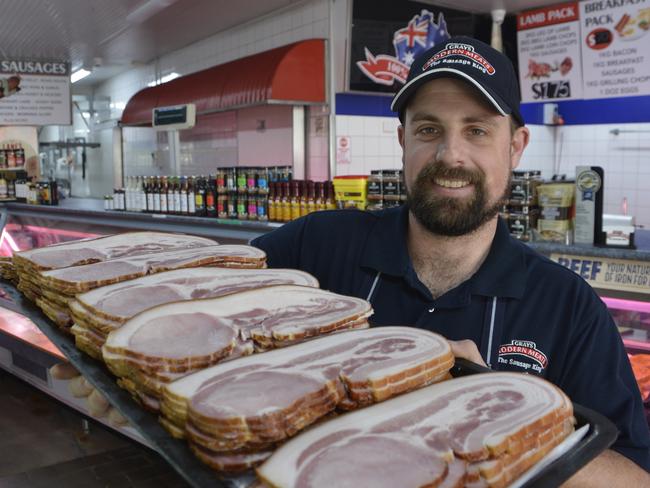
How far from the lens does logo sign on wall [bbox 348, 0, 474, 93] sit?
6.17m

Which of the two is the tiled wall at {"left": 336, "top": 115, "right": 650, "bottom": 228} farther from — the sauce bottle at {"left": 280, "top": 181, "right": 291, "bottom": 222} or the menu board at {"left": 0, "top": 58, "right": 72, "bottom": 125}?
the menu board at {"left": 0, "top": 58, "right": 72, "bottom": 125}

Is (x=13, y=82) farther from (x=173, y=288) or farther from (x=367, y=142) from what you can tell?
(x=173, y=288)

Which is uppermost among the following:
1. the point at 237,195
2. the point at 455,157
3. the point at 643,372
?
the point at 455,157

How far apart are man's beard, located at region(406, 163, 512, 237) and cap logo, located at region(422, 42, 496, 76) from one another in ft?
0.86

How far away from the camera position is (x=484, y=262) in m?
1.66

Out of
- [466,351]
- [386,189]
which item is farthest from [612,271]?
[466,351]

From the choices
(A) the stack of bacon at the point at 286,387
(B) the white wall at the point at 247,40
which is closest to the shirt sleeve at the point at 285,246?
(A) the stack of bacon at the point at 286,387

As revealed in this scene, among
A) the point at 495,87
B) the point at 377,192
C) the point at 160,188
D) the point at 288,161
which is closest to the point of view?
the point at 495,87

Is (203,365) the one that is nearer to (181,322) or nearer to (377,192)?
(181,322)

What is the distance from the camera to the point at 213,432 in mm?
688

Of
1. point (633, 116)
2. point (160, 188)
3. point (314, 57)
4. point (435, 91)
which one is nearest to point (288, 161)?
point (314, 57)

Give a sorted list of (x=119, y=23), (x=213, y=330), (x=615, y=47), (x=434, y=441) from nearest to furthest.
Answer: (x=434, y=441) → (x=213, y=330) → (x=615, y=47) → (x=119, y=23)

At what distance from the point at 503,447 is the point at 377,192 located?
136 inches

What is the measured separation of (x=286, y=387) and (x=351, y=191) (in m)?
3.64
